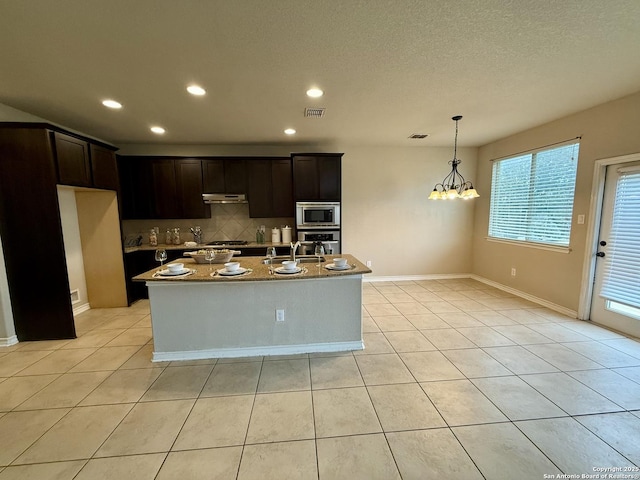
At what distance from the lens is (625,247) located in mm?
2908

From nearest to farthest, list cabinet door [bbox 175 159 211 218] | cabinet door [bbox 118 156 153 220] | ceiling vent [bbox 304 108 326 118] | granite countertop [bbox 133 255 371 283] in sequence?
granite countertop [bbox 133 255 371 283]
ceiling vent [bbox 304 108 326 118]
cabinet door [bbox 118 156 153 220]
cabinet door [bbox 175 159 211 218]

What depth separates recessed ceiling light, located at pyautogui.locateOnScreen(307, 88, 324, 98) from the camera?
256 centimetres

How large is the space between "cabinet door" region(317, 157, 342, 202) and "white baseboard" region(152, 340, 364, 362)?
2.59 m

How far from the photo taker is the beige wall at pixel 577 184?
287cm

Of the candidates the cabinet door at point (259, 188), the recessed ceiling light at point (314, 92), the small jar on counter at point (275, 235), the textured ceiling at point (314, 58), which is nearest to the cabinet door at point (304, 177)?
the cabinet door at point (259, 188)

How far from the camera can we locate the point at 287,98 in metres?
2.75

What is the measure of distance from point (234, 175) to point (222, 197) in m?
0.44

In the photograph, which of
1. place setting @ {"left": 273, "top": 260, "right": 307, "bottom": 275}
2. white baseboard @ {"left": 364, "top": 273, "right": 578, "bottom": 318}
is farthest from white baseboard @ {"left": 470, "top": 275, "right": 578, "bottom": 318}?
place setting @ {"left": 273, "top": 260, "right": 307, "bottom": 275}

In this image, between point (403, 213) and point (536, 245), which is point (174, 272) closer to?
point (403, 213)

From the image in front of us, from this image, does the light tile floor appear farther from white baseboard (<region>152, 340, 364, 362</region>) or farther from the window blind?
the window blind

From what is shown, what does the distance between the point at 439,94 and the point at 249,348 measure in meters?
3.24

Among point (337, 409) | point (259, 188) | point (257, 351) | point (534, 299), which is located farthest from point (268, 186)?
point (534, 299)

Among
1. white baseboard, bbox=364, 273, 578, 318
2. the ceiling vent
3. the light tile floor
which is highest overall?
the ceiling vent

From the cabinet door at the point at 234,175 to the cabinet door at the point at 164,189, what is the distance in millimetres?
869
